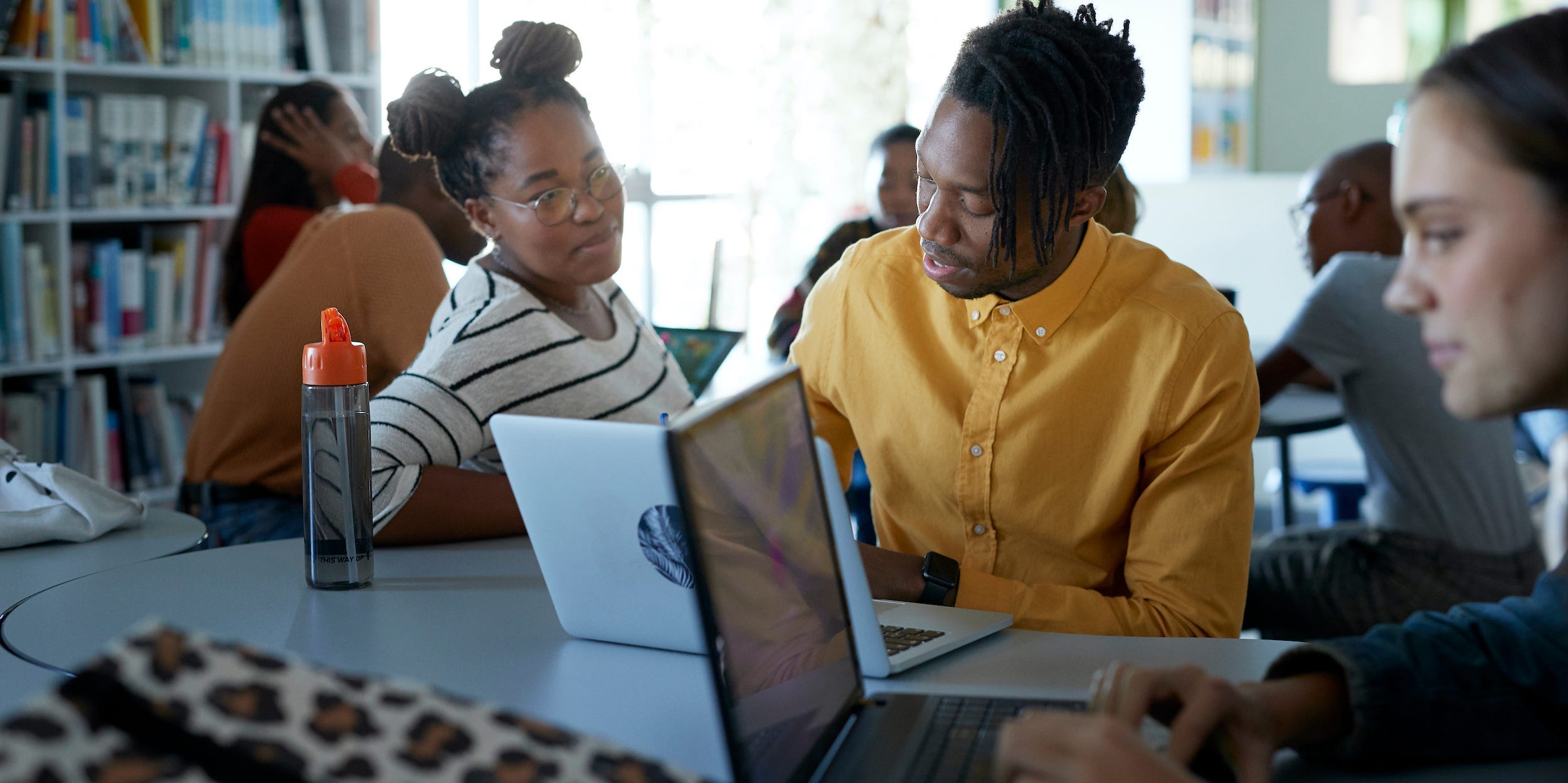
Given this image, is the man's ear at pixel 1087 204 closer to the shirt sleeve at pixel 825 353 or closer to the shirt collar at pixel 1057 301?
the shirt collar at pixel 1057 301

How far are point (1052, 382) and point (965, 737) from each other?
526 mm

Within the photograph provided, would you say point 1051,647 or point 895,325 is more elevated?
point 895,325

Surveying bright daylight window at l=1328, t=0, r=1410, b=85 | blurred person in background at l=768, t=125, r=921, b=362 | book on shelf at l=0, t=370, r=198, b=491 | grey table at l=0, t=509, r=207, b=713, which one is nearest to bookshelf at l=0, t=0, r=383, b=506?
book on shelf at l=0, t=370, r=198, b=491

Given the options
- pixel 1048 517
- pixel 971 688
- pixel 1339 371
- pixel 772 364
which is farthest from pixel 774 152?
pixel 971 688

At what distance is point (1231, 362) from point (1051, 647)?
360 mm

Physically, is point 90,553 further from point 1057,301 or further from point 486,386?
point 1057,301

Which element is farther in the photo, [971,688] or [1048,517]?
[1048,517]

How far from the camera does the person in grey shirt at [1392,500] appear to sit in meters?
2.21

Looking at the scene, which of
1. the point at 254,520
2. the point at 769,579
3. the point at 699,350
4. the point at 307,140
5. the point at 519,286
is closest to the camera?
the point at 769,579

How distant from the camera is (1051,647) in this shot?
110 cm

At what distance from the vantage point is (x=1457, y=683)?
883mm

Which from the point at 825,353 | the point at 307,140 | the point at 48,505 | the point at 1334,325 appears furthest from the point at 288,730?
the point at 307,140

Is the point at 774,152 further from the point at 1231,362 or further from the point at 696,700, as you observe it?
the point at 696,700

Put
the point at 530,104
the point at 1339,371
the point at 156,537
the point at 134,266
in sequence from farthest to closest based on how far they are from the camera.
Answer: the point at 134,266
the point at 1339,371
the point at 530,104
the point at 156,537
